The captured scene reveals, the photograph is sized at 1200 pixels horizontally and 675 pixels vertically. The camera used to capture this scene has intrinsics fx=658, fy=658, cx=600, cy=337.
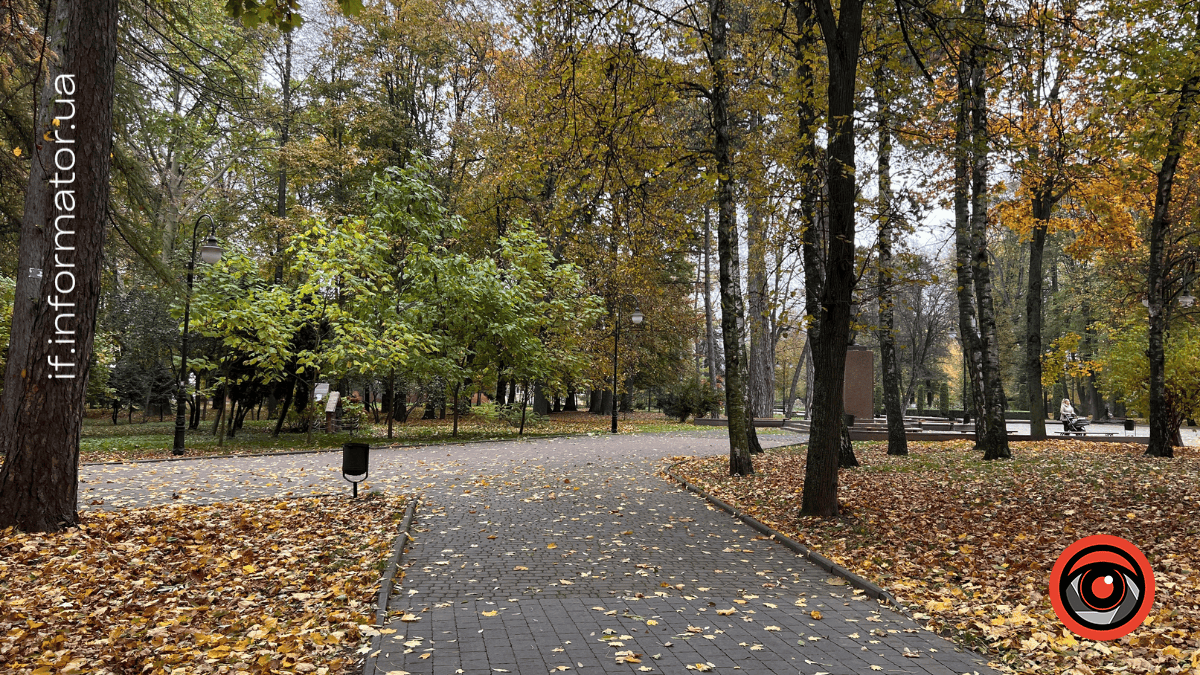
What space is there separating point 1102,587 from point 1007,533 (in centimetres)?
655

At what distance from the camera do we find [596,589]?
19.1ft

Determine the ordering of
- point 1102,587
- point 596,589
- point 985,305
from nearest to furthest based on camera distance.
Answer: point 1102,587 < point 596,589 < point 985,305

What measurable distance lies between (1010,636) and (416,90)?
32428mm

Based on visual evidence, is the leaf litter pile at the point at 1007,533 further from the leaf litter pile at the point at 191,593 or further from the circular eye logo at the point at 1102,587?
the leaf litter pile at the point at 191,593

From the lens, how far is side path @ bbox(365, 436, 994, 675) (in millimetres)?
4230

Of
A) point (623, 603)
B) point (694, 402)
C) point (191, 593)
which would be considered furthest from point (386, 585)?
point (694, 402)

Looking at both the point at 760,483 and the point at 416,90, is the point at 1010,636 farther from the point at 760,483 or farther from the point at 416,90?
the point at 416,90

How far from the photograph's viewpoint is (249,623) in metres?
4.79

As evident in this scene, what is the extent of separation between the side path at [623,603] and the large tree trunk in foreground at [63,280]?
150 inches

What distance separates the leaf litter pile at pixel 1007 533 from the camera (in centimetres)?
450

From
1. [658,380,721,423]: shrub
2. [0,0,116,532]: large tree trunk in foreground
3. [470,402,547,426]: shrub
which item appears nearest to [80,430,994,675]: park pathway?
[0,0,116,532]: large tree trunk in foreground

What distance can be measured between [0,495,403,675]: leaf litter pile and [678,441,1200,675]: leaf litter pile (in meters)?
4.62

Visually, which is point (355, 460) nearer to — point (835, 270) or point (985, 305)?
point (835, 270)

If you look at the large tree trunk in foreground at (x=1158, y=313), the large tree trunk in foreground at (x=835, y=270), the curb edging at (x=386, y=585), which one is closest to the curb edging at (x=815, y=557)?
the large tree trunk in foreground at (x=835, y=270)
